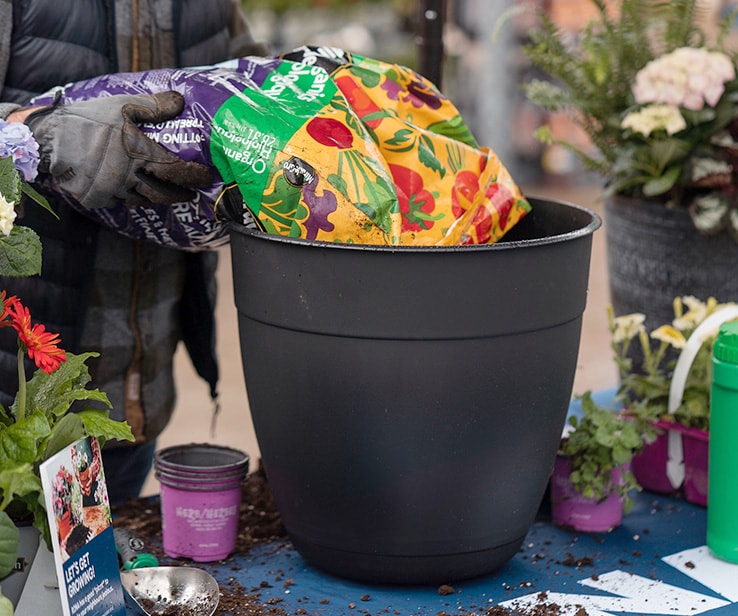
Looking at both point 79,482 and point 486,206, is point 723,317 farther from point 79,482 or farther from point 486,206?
point 79,482

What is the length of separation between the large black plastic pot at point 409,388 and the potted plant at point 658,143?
63cm

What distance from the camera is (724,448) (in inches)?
53.1

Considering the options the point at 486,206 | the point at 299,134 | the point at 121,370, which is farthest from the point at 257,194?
the point at 121,370

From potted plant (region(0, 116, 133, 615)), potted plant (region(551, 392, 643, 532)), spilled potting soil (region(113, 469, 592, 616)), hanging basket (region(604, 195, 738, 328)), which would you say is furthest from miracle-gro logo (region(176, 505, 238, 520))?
hanging basket (region(604, 195, 738, 328))

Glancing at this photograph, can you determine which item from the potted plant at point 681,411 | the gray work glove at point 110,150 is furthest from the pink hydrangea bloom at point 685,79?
the gray work glove at point 110,150

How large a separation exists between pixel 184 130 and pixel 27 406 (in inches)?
14.1

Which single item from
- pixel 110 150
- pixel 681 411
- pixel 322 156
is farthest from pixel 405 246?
pixel 681 411

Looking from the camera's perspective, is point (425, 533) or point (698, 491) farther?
point (698, 491)

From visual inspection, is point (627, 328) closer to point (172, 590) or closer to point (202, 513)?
point (202, 513)

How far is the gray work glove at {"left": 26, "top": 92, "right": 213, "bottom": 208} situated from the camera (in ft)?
3.99

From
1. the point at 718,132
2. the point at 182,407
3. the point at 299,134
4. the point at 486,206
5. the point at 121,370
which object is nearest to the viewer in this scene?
the point at 299,134

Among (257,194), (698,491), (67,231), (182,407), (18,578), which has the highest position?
(257,194)

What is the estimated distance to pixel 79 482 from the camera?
3.41ft

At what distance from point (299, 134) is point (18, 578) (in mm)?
550
